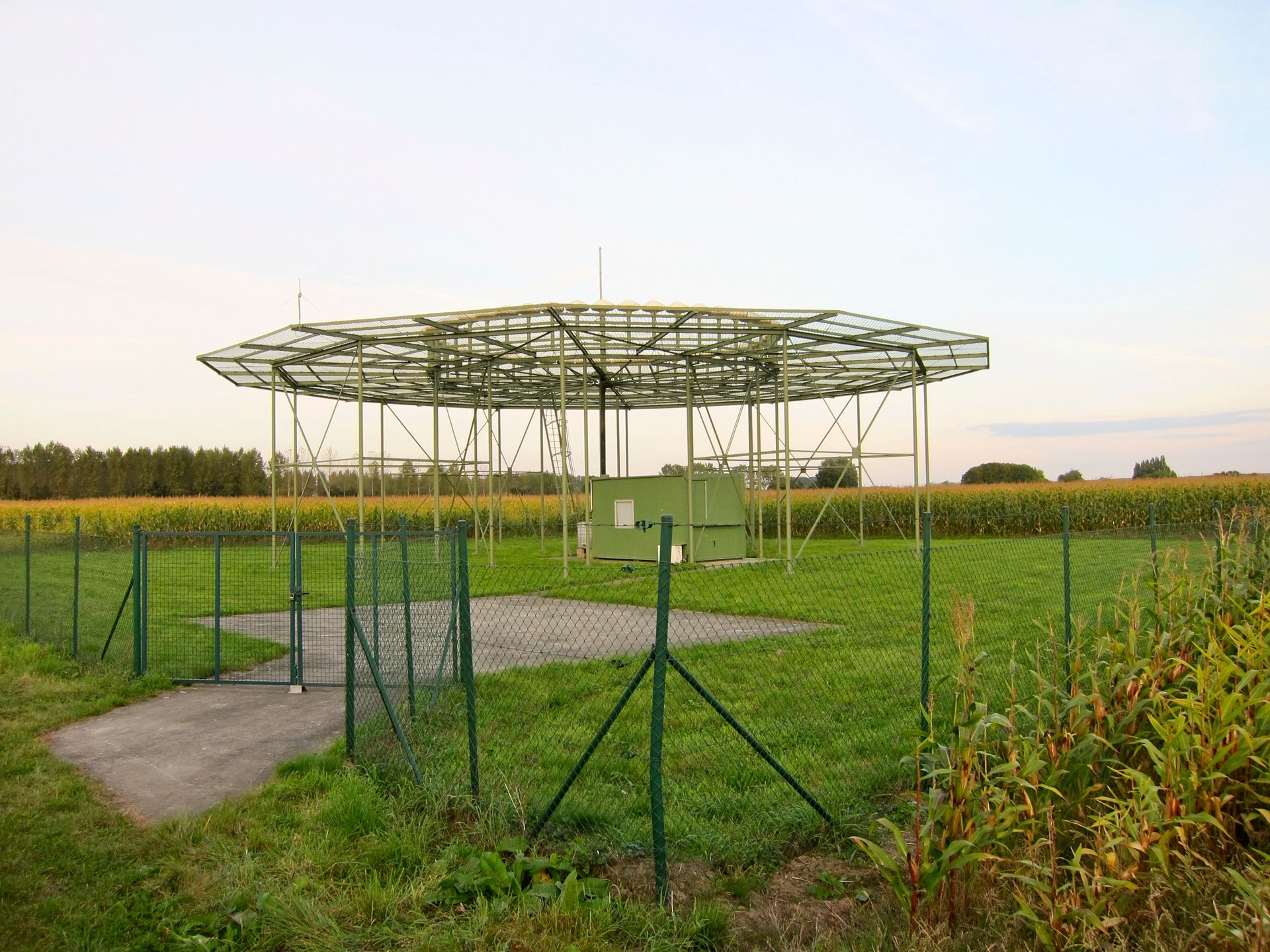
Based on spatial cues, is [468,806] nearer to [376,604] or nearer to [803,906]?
[803,906]

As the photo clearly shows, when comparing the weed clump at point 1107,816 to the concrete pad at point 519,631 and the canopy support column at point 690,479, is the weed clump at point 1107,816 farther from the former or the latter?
the canopy support column at point 690,479

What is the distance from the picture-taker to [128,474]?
61.3 m

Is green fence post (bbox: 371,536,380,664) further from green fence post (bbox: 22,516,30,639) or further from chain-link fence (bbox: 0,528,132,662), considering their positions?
green fence post (bbox: 22,516,30,639)

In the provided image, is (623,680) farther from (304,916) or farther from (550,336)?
(550,336)

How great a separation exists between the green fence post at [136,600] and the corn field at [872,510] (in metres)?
18.2

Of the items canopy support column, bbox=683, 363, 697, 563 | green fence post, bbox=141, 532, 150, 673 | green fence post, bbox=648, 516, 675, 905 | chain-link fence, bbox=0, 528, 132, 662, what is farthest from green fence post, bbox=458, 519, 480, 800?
canopy support column, bbox=683, 363, 697, 563

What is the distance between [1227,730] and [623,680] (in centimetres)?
500

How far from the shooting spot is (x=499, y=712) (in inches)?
274

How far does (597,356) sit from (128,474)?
54956 millimetres

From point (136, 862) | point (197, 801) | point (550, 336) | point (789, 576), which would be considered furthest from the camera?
point (550, 336)

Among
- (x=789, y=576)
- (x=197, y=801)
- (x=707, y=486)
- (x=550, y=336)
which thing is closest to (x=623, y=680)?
(x=197, y=801)

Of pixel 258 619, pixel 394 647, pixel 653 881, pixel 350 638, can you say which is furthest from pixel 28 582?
A: pixel 653 881

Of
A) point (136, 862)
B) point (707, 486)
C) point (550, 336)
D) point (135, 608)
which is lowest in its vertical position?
point (136, 862)

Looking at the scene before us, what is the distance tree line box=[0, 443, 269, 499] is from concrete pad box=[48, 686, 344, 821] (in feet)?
181
